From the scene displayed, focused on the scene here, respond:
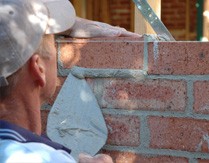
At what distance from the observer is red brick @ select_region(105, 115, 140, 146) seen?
2455 mm

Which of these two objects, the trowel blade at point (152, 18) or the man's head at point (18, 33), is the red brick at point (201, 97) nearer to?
the trowel blade at point (152, 18)

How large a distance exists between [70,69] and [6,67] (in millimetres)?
1051

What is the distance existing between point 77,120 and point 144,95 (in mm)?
320

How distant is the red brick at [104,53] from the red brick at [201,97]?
0.26 metres

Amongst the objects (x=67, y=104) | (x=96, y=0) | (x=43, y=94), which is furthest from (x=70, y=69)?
(x=96, y=0)

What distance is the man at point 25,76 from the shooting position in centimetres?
146

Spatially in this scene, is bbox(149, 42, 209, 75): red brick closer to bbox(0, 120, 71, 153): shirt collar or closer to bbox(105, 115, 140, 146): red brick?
bbox(105, 115, 140, 146): red brick

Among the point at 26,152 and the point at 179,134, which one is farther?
the point at 179,134

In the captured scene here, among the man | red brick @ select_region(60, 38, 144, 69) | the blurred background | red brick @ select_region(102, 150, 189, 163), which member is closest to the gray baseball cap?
the man

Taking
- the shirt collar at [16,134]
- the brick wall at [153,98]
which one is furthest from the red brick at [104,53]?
the shirt collar at [16,134]

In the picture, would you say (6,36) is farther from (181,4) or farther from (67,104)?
(181,4)

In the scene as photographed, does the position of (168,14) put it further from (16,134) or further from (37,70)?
(16,134)

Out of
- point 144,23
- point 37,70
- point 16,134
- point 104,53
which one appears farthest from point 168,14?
point 16,134

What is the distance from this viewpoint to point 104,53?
2.50 metres
